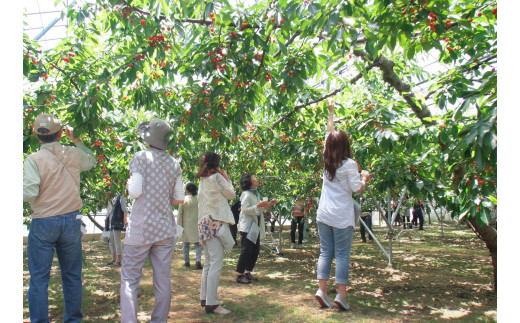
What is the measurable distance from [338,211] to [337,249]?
31cm

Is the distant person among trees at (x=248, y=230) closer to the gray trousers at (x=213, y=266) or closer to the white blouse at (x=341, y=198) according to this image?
the gray trousers at (x=213, y=266)

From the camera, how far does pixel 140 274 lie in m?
2.65

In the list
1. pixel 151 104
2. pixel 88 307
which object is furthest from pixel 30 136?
pixel 88 307

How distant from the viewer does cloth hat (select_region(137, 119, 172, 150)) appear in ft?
9.15

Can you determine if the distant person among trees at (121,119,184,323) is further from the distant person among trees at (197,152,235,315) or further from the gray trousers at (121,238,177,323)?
the distant person among trees at (197,152,235,315)

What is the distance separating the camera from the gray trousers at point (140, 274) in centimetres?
255

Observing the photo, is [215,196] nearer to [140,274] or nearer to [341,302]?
[140,274]

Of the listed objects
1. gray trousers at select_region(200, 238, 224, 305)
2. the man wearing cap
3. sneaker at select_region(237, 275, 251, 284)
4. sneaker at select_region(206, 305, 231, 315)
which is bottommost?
sneaker at select_region(237, 275, 251, 284)

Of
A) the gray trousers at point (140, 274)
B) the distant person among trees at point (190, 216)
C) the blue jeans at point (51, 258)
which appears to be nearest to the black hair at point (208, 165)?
the gray trousers at point (140, 274)

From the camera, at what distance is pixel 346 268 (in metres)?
3.18

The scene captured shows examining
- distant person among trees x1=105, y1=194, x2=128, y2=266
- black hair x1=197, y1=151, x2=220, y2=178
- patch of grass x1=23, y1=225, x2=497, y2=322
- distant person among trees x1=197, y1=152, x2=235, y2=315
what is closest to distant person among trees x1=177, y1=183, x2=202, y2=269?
patch of grass x1=23, y1=225, x2=497, y2=322

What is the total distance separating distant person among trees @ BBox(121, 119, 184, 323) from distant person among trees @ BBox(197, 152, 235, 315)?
586 mm

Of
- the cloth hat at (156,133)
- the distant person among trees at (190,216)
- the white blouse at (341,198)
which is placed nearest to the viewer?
the cloth hat at (156,133)

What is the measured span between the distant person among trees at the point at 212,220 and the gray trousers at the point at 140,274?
0.60 metres
